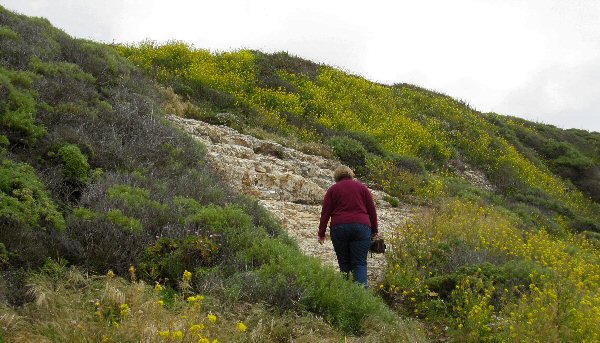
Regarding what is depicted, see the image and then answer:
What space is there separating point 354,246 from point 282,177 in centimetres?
501

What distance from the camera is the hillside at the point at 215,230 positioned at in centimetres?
440

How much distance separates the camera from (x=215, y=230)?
5938 millimetres

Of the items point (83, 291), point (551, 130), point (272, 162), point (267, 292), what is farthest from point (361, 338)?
point (551, 130)

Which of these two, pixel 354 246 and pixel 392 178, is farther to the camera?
pixel 392 178

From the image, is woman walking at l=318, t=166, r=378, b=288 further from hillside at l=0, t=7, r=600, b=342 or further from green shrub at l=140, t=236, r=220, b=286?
green shrub at l=140, t=236, r=220, b=286

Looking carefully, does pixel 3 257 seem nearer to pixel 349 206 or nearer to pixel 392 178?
pixel 349 206

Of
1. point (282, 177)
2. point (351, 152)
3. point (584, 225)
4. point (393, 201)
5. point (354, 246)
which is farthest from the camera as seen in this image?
point (584, 225)

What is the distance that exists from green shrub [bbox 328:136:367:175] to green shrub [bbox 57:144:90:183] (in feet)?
27.3

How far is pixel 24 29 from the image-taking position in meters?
10.5

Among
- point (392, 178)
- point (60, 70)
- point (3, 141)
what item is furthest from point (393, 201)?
point (3, 141)

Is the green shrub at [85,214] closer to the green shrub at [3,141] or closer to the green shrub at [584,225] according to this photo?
the green shrub at [3,141]

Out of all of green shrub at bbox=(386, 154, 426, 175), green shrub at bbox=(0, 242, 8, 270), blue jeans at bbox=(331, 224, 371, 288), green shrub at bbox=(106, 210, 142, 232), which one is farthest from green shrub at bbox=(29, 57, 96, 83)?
green shrub at bbox=(386, 154, 426, 175)

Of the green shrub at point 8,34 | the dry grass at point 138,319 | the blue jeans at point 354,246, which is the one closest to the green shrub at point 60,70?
the green shrub at point 8,34

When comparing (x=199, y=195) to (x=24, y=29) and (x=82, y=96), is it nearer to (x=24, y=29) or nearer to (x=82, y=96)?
(x=82, y=96)
